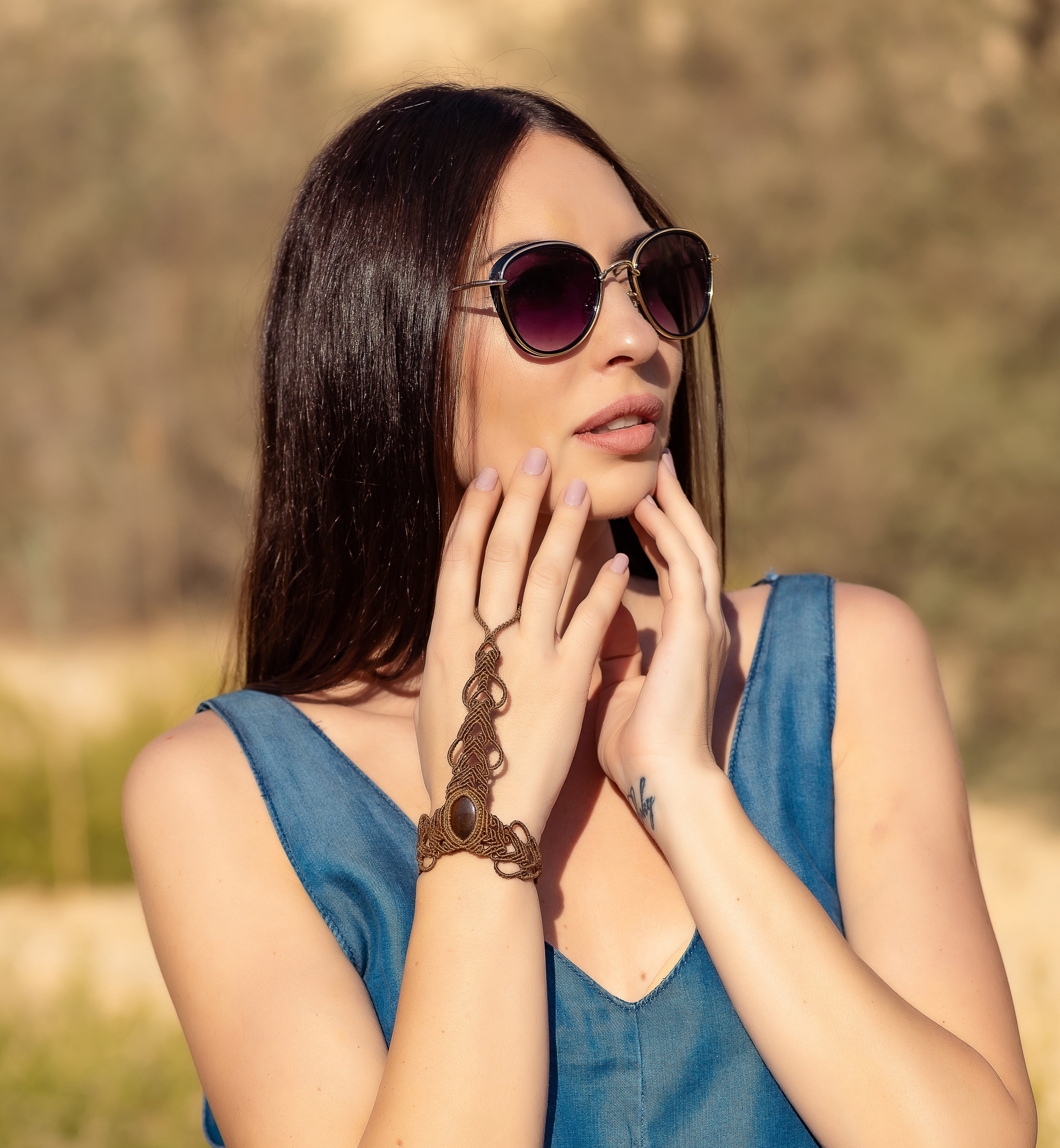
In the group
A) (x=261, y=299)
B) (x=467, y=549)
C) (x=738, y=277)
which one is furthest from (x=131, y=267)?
(x=467, y=549)

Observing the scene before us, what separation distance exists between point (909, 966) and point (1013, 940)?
Answer: 424 cm

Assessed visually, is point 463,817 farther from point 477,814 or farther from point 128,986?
point 128,986

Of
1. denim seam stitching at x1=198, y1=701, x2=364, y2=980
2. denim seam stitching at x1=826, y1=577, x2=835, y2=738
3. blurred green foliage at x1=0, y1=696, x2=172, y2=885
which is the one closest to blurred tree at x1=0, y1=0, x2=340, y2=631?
blurred green foliage at x1=0, y1=696, x2=172, y2=885

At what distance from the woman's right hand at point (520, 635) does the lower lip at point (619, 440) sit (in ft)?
0.27

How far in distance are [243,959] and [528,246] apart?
1.17 meters

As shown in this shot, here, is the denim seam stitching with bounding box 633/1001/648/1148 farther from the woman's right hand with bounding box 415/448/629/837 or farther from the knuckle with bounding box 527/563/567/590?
the knuckle with bounding box 527/563/567/590

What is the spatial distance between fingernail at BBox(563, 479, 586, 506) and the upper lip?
0.10 meters

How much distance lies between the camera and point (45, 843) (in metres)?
6.70

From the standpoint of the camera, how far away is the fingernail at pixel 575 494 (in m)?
1.84

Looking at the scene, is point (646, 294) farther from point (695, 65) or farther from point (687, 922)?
point (695, 65)

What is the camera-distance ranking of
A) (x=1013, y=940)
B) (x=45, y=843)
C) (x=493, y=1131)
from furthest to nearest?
(x=45, y=843) → (x=1013, y=940) → (x=493, y=1131)

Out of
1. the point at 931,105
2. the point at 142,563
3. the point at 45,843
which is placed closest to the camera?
the point at 45,843

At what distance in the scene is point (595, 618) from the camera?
1.76 meters

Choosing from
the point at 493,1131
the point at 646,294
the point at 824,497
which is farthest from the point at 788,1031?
the point at 824,497
